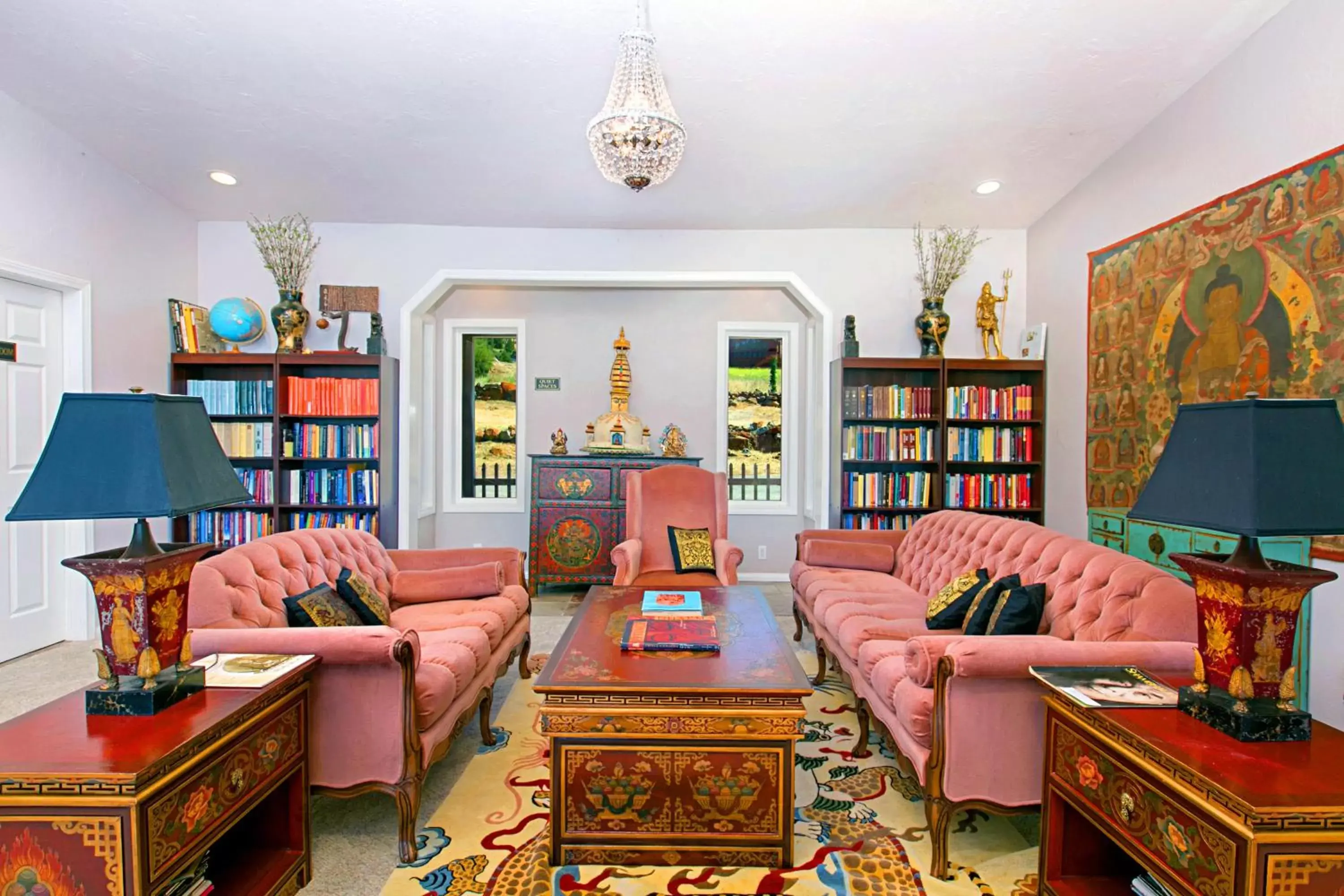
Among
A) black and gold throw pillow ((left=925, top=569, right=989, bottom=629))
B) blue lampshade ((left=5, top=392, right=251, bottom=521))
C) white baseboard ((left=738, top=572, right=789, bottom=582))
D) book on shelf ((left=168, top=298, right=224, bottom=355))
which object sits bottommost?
white baseboard ((left=738, top=572, right=789, bottom=582))

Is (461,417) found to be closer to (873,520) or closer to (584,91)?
(584,91)

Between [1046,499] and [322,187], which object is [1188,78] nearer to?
[1046,499]

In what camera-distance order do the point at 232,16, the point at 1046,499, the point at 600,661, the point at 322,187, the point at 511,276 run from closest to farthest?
1. the point at 600,661
2. the point at 232,16
3. the point at 322,187
4. the point at 1046,499
5. the point at 511,276

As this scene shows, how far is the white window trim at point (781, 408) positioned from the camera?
5906mm

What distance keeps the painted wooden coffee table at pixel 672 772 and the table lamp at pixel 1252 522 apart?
39.0 inches

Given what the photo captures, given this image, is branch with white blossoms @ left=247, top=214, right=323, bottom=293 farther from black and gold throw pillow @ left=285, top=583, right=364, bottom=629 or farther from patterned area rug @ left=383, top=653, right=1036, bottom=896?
patterned area rug @ left=383, top=653, right=1036, bottom=896

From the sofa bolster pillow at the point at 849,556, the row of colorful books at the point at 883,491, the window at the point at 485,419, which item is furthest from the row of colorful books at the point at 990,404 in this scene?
the window at the point at 485,419

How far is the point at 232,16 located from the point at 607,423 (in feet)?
11.2

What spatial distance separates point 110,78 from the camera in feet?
10.2

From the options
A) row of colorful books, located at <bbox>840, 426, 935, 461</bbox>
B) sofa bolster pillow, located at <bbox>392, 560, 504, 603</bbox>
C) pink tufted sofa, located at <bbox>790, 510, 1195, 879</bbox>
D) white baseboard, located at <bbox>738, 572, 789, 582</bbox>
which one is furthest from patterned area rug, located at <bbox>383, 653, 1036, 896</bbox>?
white baseboard, located at <bbox>738, 572, 789, 582</bbox>

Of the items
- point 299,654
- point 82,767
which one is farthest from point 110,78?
point 82,767

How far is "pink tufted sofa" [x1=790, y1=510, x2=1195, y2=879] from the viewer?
1.91 meters

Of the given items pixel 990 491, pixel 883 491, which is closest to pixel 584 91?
pixel 883 491

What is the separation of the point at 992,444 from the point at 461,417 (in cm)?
438
